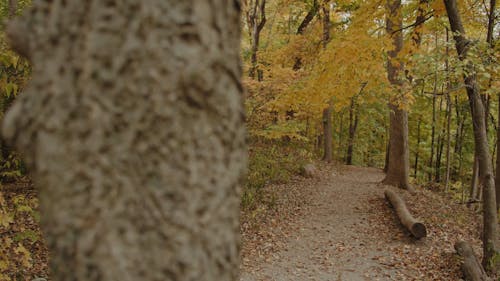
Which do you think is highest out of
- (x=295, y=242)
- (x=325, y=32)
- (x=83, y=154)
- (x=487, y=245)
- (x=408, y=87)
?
(x=325, y=32)

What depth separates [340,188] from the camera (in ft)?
40.0

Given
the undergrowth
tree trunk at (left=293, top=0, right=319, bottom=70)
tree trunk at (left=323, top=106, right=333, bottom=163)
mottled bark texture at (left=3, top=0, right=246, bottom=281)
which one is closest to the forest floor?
the undergrowth

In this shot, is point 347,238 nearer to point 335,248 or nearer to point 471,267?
point 335,248

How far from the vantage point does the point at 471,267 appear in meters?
5.83

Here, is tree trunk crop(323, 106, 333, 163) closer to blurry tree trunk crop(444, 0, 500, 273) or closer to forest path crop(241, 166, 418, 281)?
forest path crop(241, 166, 418, 281)

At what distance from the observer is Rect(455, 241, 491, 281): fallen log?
5.68 metres

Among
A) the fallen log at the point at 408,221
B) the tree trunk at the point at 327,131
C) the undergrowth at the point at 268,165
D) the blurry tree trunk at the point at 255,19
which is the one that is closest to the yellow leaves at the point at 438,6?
the fallen log at the point at 408,221

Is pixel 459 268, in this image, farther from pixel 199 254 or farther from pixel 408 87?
pixel 199 254

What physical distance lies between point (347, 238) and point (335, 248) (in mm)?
600

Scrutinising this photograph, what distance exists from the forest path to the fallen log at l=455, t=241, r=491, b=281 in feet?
2.90

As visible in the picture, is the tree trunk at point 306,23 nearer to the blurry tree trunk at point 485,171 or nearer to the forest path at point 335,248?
the forest path at point 335,248

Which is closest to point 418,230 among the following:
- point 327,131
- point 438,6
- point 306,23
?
point 438,6

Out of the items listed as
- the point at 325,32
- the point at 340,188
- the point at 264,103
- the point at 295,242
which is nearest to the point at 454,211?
the point at 340,188

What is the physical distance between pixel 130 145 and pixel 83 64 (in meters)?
0.25
